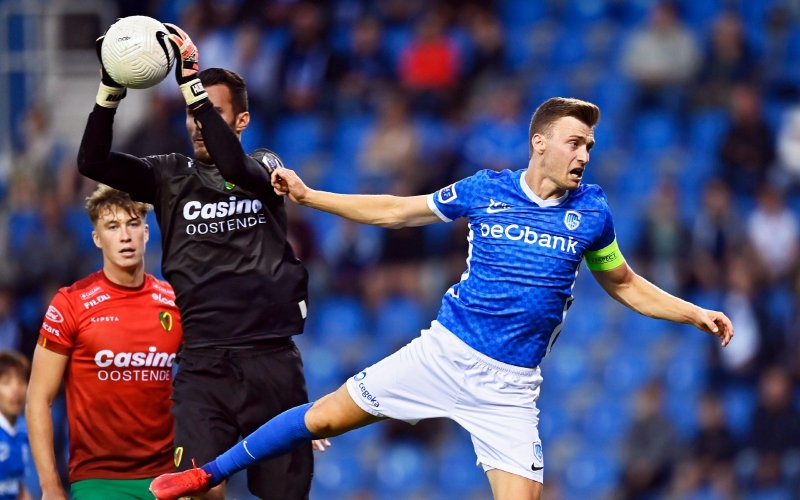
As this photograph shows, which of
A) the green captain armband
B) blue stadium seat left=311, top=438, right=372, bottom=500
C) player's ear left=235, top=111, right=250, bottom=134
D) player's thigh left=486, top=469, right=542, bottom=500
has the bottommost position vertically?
blue stadium seat left=311, top=438, right=372, bottom=500

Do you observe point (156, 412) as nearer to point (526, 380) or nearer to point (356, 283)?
point (526, 380)

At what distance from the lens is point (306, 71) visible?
1495 cm

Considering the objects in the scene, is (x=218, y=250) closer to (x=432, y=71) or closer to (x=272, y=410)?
(x=272, y=410)

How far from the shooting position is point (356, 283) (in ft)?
44.3

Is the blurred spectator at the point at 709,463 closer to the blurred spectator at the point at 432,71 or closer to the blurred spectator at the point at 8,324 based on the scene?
the blurred spectator at the point at 432,71

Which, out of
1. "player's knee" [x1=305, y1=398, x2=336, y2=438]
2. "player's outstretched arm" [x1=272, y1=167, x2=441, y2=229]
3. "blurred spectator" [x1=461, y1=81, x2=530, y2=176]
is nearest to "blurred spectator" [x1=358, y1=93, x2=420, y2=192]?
"blurred spectator" [x1=461, y1=81, x2=530, y2=176]

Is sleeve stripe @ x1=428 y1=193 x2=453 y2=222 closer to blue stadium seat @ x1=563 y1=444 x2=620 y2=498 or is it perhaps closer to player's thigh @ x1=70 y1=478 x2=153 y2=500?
player's thigh @ x1=70 y1=478 x2=153 y2=500

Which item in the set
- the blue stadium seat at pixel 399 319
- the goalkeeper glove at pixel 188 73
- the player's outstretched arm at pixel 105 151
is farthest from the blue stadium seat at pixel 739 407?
the goalkeeper glove at pixel 188 73

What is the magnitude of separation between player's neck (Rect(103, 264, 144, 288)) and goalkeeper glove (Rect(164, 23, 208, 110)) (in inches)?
40.9

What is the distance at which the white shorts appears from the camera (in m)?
6.03

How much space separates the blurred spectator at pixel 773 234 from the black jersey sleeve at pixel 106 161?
7.82 m

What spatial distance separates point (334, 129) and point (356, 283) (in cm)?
226

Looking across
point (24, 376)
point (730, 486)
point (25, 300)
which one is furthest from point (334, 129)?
point (24, 376)

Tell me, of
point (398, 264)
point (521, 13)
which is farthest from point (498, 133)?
point (521, 13)
